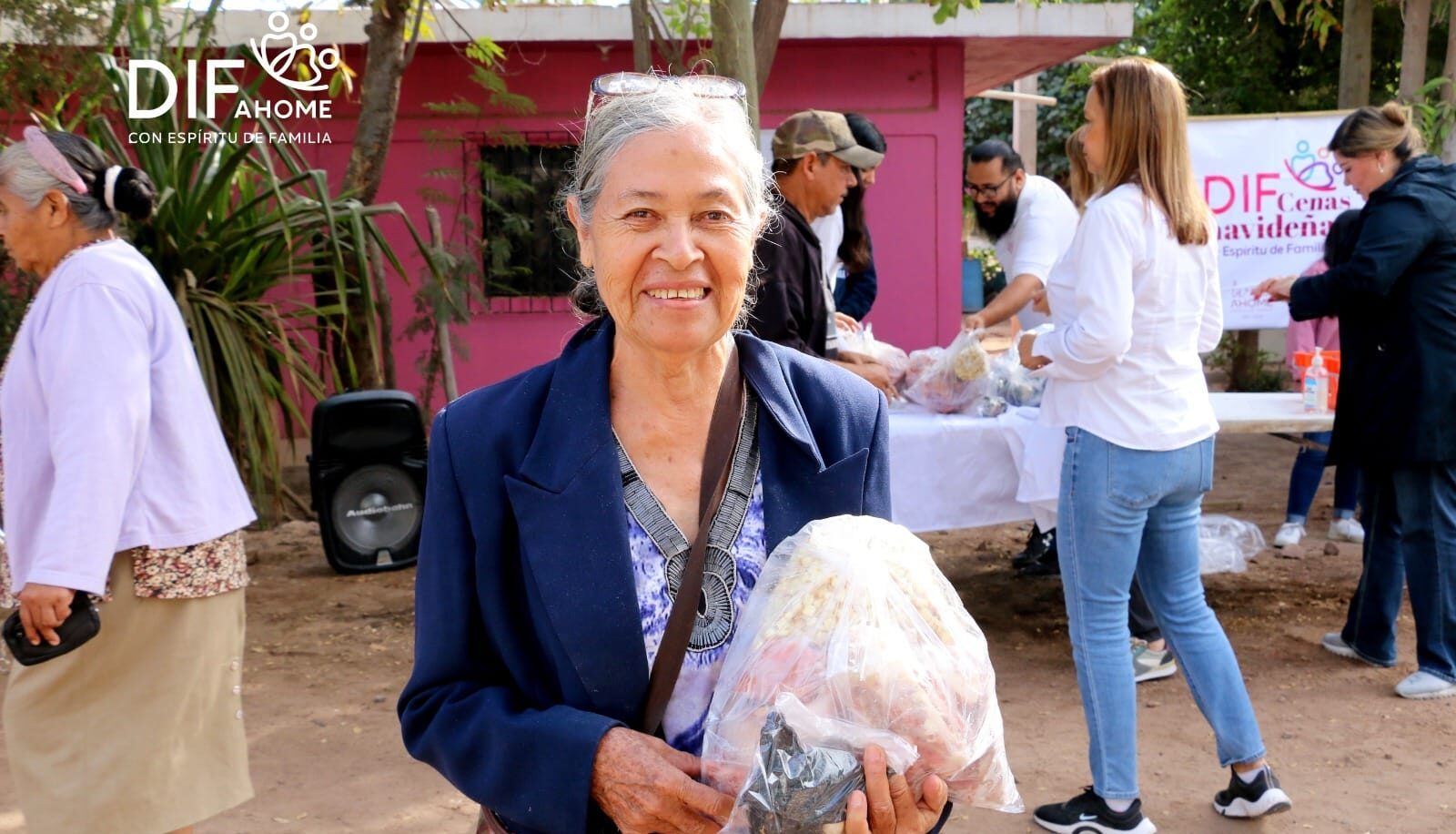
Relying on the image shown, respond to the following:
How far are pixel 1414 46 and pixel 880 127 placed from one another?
158 inches

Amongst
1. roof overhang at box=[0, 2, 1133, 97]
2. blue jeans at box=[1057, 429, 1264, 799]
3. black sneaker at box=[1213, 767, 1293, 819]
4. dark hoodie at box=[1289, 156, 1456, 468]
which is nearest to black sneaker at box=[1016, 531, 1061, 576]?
dark hoodie at box=[1289, 156, 1456, 468]

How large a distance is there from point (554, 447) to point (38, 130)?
2406 millimetres

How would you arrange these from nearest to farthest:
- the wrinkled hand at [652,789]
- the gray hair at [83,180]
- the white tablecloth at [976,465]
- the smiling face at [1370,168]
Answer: the wrinkled hand at [652,789] < the gray hair at [83,180] < the smiling face at [1370,168] < the white tablecloth at [976,465]

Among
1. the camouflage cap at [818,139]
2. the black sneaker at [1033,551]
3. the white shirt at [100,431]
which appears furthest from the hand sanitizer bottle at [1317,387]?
the white shirt at [100,431]

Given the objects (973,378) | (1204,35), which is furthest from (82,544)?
(1204,35)

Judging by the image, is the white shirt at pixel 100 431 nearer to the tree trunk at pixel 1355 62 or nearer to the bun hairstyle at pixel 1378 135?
the bun hairstyle at pixel 1378 135

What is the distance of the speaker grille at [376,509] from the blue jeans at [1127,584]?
4.43m

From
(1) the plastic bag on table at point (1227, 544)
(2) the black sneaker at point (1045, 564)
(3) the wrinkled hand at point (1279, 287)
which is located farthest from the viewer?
(2) the black sneaker at point (1045, 564)

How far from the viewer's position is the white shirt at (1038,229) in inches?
265

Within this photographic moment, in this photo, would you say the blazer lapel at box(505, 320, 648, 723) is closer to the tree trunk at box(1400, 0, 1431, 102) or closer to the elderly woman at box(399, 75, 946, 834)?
the elderly woman at box(399, 75, 946, 834)

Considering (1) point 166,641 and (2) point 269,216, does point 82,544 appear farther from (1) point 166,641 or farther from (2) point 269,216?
(2) point 269,216

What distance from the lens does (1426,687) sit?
5328 mm

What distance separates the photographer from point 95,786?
3150 millimetres

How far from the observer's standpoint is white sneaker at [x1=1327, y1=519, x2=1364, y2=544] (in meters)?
7.95
